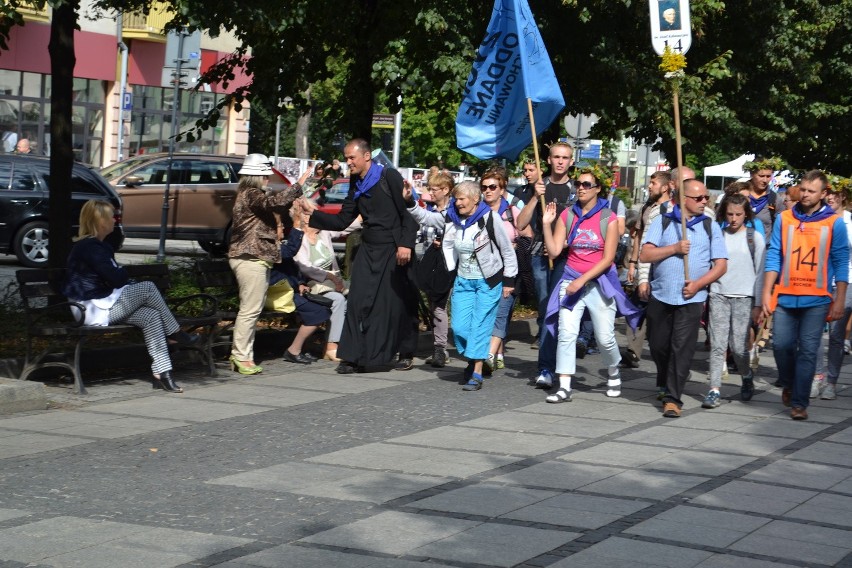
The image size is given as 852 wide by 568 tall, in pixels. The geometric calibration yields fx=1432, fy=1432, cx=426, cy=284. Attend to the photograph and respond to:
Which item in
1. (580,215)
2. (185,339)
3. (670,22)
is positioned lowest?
(185,339)

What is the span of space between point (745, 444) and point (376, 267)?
4.19 m

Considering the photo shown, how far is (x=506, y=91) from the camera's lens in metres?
13.2

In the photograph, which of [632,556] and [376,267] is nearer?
[632,556]

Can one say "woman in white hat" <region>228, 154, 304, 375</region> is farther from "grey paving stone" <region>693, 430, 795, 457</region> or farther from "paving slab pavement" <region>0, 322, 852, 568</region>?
"grey paving stone" <region>693, 430, 795, 457</region>

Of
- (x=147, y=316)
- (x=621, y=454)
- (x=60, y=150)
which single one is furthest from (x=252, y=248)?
(x=621, y=454)

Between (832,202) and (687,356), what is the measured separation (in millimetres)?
2805

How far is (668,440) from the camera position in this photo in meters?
9.37

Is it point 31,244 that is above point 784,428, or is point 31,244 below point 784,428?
above

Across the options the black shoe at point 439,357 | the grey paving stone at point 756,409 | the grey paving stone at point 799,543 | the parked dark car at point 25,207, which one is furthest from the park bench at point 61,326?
the parked dark car at point 25,207

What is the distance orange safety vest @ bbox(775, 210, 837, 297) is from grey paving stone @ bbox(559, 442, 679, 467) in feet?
6.92

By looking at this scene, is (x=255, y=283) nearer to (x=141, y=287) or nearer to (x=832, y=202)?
(x=141, y=287)

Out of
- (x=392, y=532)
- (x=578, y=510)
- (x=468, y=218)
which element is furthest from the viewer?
(x=468, y=218)

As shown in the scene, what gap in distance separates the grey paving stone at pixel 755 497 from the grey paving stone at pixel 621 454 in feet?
2.48

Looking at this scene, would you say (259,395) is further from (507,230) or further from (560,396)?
(507,230)
